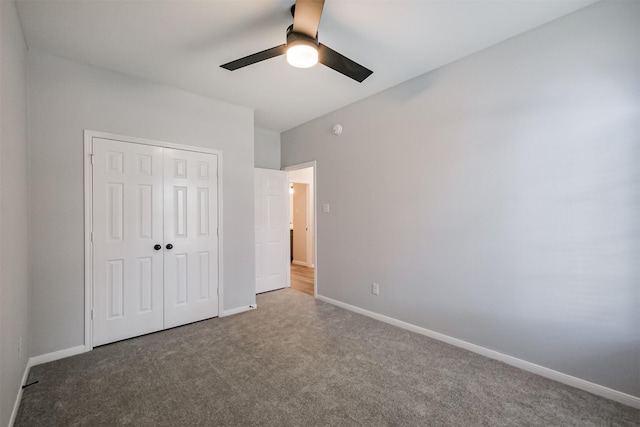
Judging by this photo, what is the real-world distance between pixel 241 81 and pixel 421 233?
255 centimetres

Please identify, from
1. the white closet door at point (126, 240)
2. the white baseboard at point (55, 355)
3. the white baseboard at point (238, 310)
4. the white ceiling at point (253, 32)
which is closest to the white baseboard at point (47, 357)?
the white baseboard at point (55, 355)

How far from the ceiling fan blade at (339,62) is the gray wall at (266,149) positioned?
274 cm

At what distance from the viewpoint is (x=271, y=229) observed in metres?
4.63

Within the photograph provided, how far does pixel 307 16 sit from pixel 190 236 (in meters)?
2.58

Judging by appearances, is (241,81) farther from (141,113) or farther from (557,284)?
(557,284)

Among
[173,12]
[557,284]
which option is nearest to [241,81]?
[173,12]

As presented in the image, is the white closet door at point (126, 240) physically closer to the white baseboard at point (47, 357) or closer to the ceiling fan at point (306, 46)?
the white baseboard at point (47, 357)

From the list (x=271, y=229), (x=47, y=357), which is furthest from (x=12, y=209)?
(x=271, y=229)

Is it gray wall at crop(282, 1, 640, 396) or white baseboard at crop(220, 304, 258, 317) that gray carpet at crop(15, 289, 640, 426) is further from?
white baseboard at crop(220, 304, 258, 317)

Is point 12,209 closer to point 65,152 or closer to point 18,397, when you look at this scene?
point 65,152

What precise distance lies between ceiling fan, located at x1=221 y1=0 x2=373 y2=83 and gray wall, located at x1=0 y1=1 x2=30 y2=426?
1372mm

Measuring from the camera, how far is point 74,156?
2545 millimetres

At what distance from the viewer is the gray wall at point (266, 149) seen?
4.68m

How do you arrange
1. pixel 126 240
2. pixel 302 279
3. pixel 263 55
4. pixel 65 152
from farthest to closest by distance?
pixel 302 279 → pixel 126 240 → pixel 65 152 → pixel 263 55
